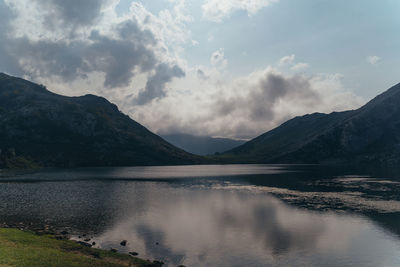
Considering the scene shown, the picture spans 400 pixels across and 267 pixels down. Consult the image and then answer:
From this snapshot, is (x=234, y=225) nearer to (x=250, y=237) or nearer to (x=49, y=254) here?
(x=250, y=237)

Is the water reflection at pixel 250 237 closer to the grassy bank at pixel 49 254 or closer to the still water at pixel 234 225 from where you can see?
the still water at pixel 234 225

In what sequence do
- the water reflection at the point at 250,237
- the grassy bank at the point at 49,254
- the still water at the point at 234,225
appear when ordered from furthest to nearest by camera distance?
1. the still water at the point at 234,225
2. the water reflection at the point at 250,237
3. the grassy bank at the point at 49,254

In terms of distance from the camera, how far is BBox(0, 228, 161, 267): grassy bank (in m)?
34.2

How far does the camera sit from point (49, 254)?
38.2 meters

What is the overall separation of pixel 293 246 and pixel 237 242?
1029cm

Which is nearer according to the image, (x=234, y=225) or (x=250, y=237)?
(x=250, y=237)

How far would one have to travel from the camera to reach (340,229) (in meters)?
62.1

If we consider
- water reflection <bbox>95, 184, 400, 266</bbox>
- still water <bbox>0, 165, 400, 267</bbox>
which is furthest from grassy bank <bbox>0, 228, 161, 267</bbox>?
water reflection <bbox>95, 184, 400, 266</bbox>

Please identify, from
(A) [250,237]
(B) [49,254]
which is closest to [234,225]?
(A) [250,237]

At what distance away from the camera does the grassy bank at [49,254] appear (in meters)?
34.2

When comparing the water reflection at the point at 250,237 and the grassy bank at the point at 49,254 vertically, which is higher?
the grassy bank at the point at 49,254

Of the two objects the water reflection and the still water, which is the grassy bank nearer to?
the still water

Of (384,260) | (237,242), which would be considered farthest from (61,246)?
(384,260)

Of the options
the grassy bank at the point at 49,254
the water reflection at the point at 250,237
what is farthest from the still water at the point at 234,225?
the grassy bank at the point at 49,254
